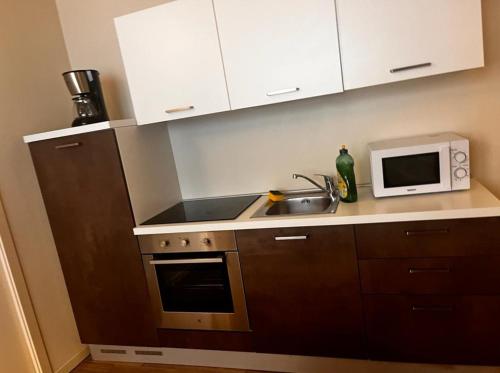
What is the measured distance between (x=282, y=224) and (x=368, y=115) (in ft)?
2.82

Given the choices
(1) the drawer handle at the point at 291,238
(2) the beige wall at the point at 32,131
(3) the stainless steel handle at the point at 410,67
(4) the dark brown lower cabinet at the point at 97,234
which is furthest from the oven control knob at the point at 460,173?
(2) the beige wall at the point at 32,131

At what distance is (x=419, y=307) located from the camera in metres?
1.64

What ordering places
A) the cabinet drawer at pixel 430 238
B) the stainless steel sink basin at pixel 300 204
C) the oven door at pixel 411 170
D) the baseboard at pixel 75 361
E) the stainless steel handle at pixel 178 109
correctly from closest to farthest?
the cabinet drawer at pixel 430 238
the oven door at pixel 411 170
the stainless steel handle at pixel 178 109
the stainless steel sink basin at pixel 300 204
the baseboard at pixel 75 361

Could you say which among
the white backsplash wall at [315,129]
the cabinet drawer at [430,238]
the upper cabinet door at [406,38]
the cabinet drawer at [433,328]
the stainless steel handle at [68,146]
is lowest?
the cabinet drawer at [433,328]

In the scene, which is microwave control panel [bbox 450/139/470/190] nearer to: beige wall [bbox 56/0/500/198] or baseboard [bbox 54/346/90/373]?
A: beige wall [bbox 56/0/500/198]

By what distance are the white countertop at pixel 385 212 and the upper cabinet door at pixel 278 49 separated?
595 millimetres

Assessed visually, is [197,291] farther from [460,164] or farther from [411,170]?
[460,164]

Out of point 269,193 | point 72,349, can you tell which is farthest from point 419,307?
point 72,349

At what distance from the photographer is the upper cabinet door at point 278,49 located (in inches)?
66.9

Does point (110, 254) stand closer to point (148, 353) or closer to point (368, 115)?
point (148, 353)

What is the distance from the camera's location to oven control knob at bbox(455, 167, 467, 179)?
1696mm

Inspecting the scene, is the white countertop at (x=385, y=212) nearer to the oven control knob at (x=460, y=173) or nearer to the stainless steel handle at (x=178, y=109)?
the oven control knob at (x=460, y=173)

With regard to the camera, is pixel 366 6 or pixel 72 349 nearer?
pixel 366 6

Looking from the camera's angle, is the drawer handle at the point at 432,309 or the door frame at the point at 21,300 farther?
the door frame at the point at 21,300
